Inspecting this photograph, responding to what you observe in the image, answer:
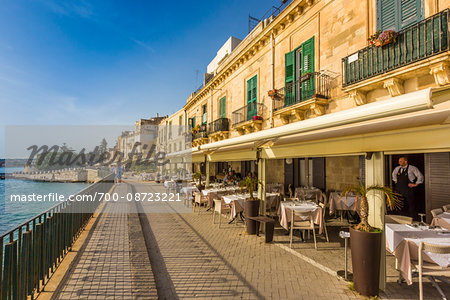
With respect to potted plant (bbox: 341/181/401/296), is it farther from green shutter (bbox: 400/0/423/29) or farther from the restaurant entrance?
the restaurant entrance

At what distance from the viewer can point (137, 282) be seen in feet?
12.8

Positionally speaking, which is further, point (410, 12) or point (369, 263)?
point (410, 12)

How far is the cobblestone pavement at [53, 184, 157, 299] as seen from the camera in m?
3.59

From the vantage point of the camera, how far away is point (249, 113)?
13.8m

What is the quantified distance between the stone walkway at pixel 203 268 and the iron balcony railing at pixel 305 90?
16.9 ft

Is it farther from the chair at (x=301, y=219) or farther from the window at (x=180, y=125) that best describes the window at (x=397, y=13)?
the window at (x=180, y=125)

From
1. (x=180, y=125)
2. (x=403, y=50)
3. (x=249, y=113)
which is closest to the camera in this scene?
(x=403, y=50)

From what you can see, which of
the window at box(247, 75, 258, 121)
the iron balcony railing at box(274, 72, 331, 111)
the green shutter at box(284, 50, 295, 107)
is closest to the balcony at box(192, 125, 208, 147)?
the window at box(247, 75, 258, 121)

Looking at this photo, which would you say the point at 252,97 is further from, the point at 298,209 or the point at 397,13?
the point at 298,209

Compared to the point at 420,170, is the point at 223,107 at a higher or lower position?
higher

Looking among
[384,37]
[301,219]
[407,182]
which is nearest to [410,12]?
[384,37]

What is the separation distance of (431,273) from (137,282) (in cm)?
441

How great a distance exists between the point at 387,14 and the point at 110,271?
940cm

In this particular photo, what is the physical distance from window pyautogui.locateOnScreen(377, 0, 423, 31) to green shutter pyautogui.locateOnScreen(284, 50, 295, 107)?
12.1 ft
